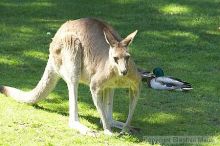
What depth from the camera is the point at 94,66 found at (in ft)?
24.6

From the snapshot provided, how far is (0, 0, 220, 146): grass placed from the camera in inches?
305

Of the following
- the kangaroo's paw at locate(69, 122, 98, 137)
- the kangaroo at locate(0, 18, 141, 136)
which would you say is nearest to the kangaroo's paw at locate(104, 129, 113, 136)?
the kangaroo at locate(0, 18, 141, 136)

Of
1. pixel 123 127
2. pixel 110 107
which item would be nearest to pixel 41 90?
pixel 110 107

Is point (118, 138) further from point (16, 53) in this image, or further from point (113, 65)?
point (16, 53)

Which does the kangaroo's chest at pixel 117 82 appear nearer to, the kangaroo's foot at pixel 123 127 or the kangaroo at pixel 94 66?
the kangaroo at pixel 94 66

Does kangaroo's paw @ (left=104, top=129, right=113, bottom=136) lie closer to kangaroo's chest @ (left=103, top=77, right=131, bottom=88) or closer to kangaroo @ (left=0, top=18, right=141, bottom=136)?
kangaroo @ (left=0, top=18, right=141, bottom=136)

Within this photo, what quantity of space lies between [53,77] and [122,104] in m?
1.39

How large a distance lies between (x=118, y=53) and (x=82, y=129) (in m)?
1.19

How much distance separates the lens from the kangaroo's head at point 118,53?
683 centimetres

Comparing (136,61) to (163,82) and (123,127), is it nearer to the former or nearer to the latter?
(163,82)

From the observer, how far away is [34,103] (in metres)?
8.68

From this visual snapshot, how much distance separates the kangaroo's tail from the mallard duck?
7.52ft

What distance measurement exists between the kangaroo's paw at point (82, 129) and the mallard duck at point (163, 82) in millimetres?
2726

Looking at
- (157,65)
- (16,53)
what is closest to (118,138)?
(157,65)
